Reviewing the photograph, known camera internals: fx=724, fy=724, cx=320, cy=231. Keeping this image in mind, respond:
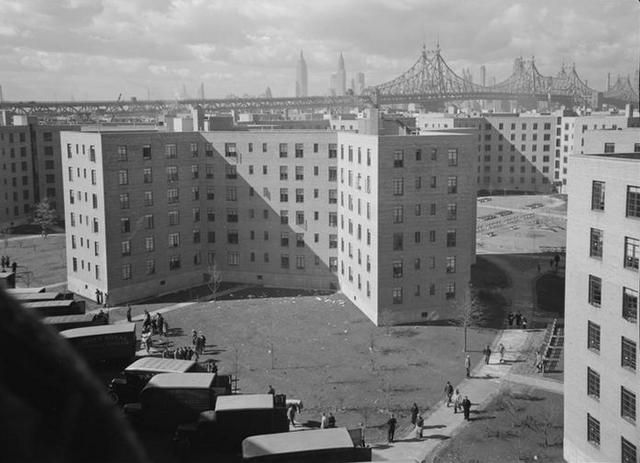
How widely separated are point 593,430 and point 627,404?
132 inches

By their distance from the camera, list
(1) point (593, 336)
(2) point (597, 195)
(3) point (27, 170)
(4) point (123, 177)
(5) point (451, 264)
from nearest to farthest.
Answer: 1. (2) point (597, 195)
2. (1) point (593, 336)
3. (5) point (451, 264)
4. (4) point (123, 177)
5. (3) point (27, 170)

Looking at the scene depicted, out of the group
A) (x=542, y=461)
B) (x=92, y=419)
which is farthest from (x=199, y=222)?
(x=92, y=419)

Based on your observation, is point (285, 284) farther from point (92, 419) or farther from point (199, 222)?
point (92, 419)

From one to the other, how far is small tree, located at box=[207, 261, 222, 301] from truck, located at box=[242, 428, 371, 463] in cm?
4309

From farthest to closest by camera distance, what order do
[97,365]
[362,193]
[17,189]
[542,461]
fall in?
[17,189], [362,193], [97,365], [542,461]

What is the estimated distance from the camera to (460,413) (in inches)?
1738

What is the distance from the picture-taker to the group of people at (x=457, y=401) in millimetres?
42969

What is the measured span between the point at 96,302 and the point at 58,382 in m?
72.3

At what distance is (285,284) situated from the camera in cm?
7869

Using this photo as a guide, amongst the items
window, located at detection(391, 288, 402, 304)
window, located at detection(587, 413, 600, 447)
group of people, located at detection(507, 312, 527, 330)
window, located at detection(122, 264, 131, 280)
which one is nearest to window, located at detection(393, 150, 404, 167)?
window, located at detection(391, 288, 402, 304)

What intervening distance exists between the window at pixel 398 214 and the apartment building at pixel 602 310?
2635 centimetres

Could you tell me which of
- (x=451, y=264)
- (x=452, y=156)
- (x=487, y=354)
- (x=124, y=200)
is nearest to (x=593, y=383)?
(x=487, y=354)

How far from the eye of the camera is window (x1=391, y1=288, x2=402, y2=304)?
6325 centimetres

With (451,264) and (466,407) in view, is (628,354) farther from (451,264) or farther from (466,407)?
(451,264)
